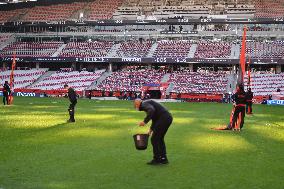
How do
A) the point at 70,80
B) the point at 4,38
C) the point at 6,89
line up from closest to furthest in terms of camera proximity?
1. the point at 6,89
2. the point at 70,80
3. the point at 4,38

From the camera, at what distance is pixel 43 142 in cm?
1444

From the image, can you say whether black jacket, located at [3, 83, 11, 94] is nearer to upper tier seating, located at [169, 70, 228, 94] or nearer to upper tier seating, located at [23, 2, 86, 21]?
upper tier seating, located at [169, 70, 228, 94]

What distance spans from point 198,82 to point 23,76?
26.5 m

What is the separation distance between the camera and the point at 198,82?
61312 mm

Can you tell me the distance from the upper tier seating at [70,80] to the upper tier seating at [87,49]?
125 inches

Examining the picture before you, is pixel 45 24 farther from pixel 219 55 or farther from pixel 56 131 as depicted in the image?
pixel 56 131

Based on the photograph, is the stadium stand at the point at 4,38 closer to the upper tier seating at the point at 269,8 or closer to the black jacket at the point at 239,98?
the upper tier seating at the point at 269,8

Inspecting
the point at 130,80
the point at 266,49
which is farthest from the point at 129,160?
the point at 266,49

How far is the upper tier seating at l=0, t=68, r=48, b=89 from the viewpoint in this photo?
6632 cm

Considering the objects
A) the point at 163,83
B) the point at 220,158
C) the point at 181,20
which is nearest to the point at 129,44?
the point at 181,20

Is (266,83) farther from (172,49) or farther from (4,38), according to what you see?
(4,38)

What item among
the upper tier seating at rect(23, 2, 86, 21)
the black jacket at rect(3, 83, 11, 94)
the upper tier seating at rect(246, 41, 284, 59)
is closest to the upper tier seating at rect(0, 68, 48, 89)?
the upper tier seating at rect(23, 2, 86, 21)

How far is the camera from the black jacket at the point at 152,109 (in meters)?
10.6

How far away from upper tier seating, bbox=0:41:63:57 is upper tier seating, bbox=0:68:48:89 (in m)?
2.78
